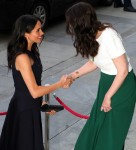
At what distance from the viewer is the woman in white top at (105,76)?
12.5 ft

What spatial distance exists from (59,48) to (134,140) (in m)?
3.94

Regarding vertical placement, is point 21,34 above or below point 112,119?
above

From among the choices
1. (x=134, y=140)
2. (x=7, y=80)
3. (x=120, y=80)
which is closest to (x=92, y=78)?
(x=7, y=80)

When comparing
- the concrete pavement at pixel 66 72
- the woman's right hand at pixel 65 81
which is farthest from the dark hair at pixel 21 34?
the concrete pavement at pixel 66 72

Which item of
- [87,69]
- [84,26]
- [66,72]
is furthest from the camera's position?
[66,72]

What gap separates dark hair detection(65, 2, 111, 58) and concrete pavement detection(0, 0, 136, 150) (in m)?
1.66

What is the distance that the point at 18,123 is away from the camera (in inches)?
165

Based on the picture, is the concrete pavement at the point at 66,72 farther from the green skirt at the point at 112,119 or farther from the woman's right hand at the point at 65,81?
the woman's right hand at the point at 65,81

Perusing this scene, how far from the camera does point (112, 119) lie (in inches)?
167

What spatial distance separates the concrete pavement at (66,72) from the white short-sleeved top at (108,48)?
Result: 4.93 feet

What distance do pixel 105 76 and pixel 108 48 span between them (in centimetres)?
35

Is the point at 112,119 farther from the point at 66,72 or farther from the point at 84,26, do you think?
the point at 66,72

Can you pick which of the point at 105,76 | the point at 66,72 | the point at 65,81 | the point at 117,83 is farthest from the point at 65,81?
the point at 66,72

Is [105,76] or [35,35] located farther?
[105,76]
